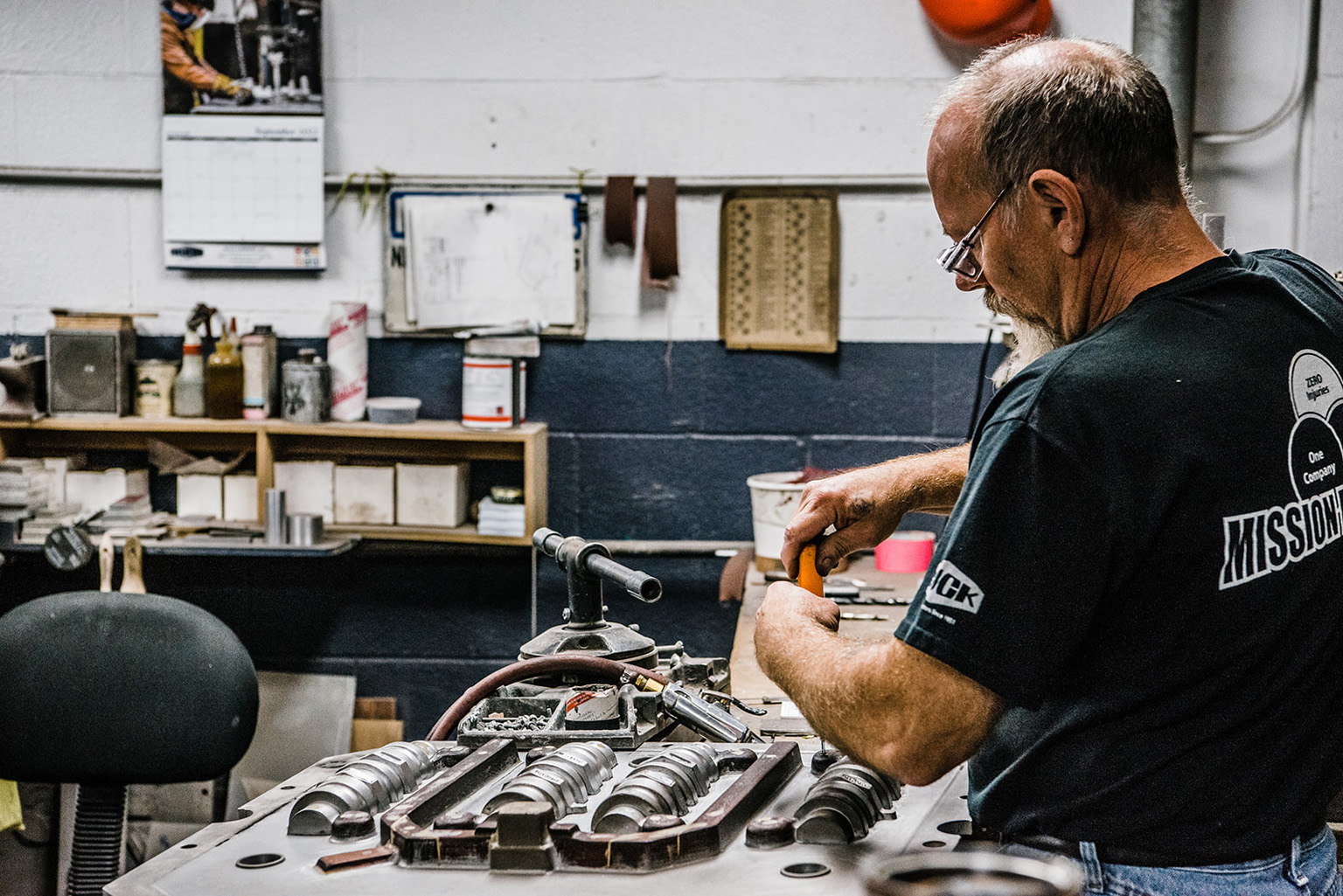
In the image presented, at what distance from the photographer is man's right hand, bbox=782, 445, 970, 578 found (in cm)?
145

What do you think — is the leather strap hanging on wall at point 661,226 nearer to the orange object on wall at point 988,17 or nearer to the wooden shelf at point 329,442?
the wooden shelf at point 329,442

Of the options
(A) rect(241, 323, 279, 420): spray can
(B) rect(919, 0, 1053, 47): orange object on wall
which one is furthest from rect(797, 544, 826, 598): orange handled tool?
(A) rect(241, 323, 279, 420): spray can

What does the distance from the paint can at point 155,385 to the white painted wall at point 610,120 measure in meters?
0.16

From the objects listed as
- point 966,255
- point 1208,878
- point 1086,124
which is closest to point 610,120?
point 966,255

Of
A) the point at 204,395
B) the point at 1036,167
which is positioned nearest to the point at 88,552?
the point at 204,395

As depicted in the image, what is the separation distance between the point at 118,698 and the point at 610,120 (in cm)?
184

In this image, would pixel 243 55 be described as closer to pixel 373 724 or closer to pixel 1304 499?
pixel 373 724

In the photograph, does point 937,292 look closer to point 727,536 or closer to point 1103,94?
point 727,536

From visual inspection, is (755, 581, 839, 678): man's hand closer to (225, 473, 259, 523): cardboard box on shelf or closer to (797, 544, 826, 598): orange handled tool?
(797, 544, 826, 598): orange handled tool

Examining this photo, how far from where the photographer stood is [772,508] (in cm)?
299

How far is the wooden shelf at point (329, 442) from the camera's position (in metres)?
3.18

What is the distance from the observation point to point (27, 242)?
3416 mm

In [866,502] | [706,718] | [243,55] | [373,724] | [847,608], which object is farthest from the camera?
[373,724]

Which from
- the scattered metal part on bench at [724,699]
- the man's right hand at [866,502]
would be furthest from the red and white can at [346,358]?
the man's right hand at [866,502]
